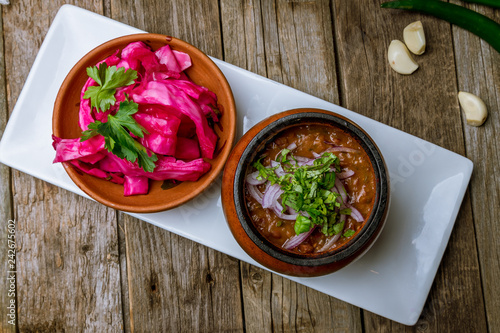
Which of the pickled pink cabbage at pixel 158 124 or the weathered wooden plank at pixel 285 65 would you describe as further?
the weathered wooden plank at pixel 285 65

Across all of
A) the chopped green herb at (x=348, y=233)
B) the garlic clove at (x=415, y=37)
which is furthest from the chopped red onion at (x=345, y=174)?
the garlic clove at (x=415, y=37)

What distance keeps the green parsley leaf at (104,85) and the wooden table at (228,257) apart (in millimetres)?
530

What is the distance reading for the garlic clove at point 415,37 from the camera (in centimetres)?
191

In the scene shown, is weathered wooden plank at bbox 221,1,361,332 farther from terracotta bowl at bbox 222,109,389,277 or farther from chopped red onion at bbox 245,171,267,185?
chopped red onion at bbox 245,171,267,185

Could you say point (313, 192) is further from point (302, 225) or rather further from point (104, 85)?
point (104, 85)

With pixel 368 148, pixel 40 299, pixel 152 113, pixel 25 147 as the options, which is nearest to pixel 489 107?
pixel 368 148

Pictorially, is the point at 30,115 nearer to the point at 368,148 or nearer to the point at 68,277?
the point at 68,277

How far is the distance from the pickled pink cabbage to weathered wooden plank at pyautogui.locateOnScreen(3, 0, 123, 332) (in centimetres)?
44

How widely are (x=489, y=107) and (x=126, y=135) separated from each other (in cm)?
155

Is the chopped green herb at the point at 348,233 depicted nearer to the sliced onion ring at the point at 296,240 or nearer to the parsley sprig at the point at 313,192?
the parsley sprig at the point at 313,192

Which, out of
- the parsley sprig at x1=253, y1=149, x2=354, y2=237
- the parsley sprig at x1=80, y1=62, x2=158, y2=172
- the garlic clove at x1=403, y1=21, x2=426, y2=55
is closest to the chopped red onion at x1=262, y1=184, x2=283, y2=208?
the parsley sprig at x1=253, y1=149, x2=354, y2=237

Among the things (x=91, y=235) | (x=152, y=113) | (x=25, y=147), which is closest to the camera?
(x=152, y=113)

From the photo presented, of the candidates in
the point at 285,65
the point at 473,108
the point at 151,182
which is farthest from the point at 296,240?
the point at 473,108

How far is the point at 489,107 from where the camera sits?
6.41ft
